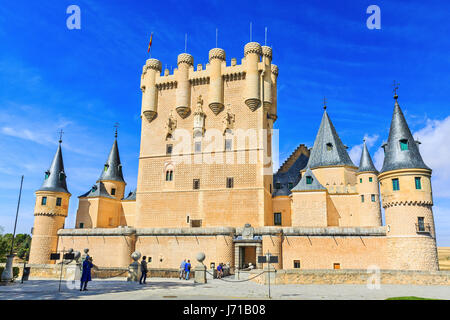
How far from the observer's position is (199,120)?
38.2m

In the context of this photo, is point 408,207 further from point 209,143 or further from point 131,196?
point 131,196

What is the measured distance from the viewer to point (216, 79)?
38500 mm

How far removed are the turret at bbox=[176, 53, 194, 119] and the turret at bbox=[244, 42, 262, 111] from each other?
22.0ft

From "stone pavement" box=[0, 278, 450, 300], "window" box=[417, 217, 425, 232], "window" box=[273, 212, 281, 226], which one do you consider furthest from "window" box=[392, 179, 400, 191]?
"window" box=[273, 212, 281, 226]

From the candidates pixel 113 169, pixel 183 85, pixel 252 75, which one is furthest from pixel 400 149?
pixel 113 169

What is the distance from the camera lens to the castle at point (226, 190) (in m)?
29.1

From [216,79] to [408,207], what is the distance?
75.6 feet

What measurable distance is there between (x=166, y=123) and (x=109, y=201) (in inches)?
486

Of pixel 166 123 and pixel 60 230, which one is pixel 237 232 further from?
pixel 60 230

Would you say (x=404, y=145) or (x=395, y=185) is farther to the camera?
(x=404, y=145)

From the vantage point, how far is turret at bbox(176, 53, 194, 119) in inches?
1528

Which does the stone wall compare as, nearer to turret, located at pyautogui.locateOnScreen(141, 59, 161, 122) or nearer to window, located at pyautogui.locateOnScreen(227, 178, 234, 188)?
window, located at pyautogui.locateOnScreen(227, 178, 234, 188)
